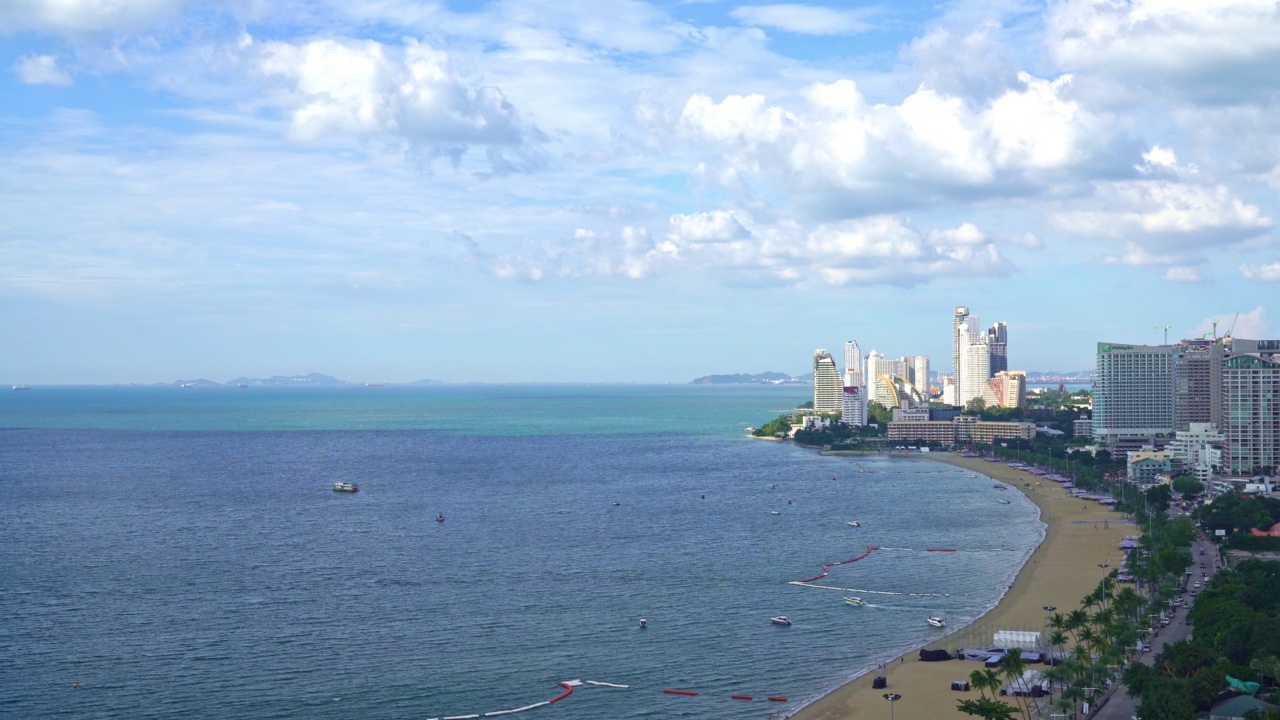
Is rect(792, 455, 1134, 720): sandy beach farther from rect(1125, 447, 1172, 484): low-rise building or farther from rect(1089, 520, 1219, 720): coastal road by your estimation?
rect(1125, 447, 1172, 484): low-rise building

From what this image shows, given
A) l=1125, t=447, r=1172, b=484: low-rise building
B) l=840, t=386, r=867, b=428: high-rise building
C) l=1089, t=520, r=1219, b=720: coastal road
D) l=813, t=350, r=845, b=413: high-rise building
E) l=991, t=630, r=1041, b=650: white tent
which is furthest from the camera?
l=813, t=350, r=845, b=413: high-rise building

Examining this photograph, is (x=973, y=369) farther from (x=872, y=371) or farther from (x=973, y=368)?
(x=872, y=371)

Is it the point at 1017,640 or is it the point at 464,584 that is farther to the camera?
the point at 464,584

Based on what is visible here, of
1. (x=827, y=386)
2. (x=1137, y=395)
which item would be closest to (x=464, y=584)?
(x=1137, y=395)

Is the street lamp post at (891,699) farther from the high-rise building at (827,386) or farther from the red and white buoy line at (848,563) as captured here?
the high-rise building at (827,386)

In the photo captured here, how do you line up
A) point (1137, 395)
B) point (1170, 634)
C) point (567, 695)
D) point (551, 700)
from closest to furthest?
point (551, 700) < point (567, 695) < point (1170, 634) < point (1137, 395)

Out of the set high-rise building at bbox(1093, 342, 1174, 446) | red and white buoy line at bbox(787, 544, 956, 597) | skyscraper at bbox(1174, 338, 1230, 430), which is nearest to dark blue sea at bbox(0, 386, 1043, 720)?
red and white buoy line at bbox(787, 544, 956, 597)
